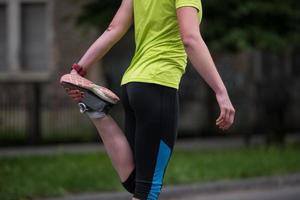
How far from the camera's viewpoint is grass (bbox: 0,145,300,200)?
27.2 feet

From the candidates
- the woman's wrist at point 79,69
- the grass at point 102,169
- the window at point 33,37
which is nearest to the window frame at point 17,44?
the window at point 33,37

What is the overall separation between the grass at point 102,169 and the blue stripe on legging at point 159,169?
4250mm

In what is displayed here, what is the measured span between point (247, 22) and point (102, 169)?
4.30m

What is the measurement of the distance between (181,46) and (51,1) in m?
13.0

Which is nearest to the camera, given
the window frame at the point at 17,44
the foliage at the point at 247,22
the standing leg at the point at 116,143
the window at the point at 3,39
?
the standing leg at the point at 116,143

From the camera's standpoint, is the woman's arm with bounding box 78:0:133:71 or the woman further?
the woman's arm with bounding box 78:0:133:71

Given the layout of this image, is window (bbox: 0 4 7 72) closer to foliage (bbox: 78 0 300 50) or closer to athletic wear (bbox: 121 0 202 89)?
foliage (bbox: 78 0 300 50)

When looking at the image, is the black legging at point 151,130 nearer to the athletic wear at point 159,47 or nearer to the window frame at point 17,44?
the athletic wear at point 159,47

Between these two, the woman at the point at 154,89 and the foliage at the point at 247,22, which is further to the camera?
the foliage at the point at 247,22

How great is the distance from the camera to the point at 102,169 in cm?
958

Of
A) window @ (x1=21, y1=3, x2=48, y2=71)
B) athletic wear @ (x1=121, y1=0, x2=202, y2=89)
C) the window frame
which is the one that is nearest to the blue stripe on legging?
athletic wear @ (x1=121, y1=0, x2=202, y2=89)

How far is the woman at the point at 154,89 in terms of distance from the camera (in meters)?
3.44

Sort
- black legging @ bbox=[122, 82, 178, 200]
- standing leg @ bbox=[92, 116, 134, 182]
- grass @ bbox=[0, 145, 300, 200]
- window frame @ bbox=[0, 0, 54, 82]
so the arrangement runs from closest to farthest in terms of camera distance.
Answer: black legging @ bbox=[122, 82, 178, 200]
standing leg @ bbox=[92, 116, 134, 182]
grass @ bbox=[0, 145, 300, 200]
window frame @ bbox=[0, 0, 54, 82]

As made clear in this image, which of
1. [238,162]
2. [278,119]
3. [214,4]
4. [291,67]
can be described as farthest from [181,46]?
[291,67]
